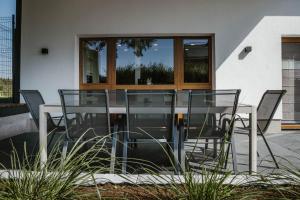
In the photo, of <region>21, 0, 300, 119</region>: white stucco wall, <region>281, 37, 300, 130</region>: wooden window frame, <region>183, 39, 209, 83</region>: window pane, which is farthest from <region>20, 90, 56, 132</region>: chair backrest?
<region>281, 37, 300, 130</region>: wooden window frame

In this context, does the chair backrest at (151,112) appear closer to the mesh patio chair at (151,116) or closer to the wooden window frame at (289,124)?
the mesh patio chair at (151,116)

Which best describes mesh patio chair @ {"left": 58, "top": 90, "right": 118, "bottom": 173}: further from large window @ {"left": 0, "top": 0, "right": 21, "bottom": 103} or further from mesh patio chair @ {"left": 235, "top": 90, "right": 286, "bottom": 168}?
large window @ {"left": 0, "top": 0, "right": 21, "bottom": 103}

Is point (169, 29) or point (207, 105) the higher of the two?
point (169, 29)

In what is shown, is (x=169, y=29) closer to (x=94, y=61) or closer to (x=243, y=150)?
(x=94, y=61)

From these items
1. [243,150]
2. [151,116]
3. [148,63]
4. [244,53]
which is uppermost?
[244,53]

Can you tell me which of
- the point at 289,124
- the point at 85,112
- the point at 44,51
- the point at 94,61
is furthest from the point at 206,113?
the point at 44,51

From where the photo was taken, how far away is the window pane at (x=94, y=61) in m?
7.65

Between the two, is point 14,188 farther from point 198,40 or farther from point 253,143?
point 198,40

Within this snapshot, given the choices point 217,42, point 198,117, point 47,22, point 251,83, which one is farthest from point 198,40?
point 198,117

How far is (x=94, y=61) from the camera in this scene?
25.3 feet

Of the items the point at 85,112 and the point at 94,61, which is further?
the point at 94,61

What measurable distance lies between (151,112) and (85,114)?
700mm

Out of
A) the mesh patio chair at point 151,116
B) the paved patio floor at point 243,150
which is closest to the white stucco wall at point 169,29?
the paved patio floor at point 243,150

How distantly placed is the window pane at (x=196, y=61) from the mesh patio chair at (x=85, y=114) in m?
4.06
